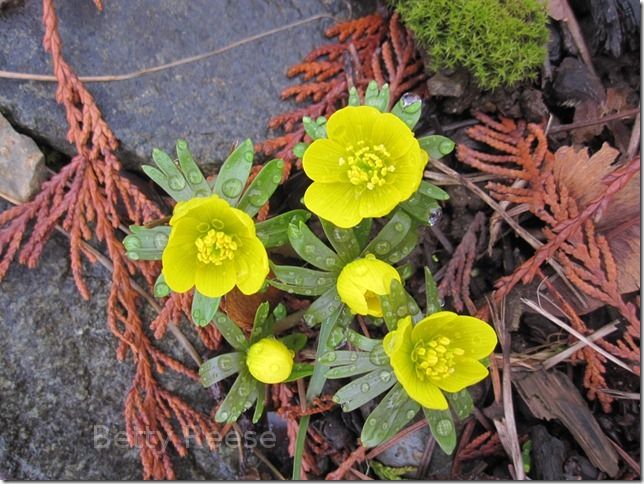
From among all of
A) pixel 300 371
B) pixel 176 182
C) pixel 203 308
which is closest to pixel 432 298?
pixel 300 371

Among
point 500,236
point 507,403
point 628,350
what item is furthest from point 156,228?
point 628,350

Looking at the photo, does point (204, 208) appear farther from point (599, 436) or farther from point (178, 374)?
point (599, 436)

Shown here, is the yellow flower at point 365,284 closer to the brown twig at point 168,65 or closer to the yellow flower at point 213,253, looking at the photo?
the yellow flower at point 213,253

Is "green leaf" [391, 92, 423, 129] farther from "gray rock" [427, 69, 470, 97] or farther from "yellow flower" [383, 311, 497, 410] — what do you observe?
"yellow flower" [383, 311, 497, 410]

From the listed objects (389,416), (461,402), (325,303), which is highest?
(325,303)

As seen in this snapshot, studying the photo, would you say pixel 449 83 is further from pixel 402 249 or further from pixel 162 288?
pixel 162 288

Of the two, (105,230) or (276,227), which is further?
(105,230)
